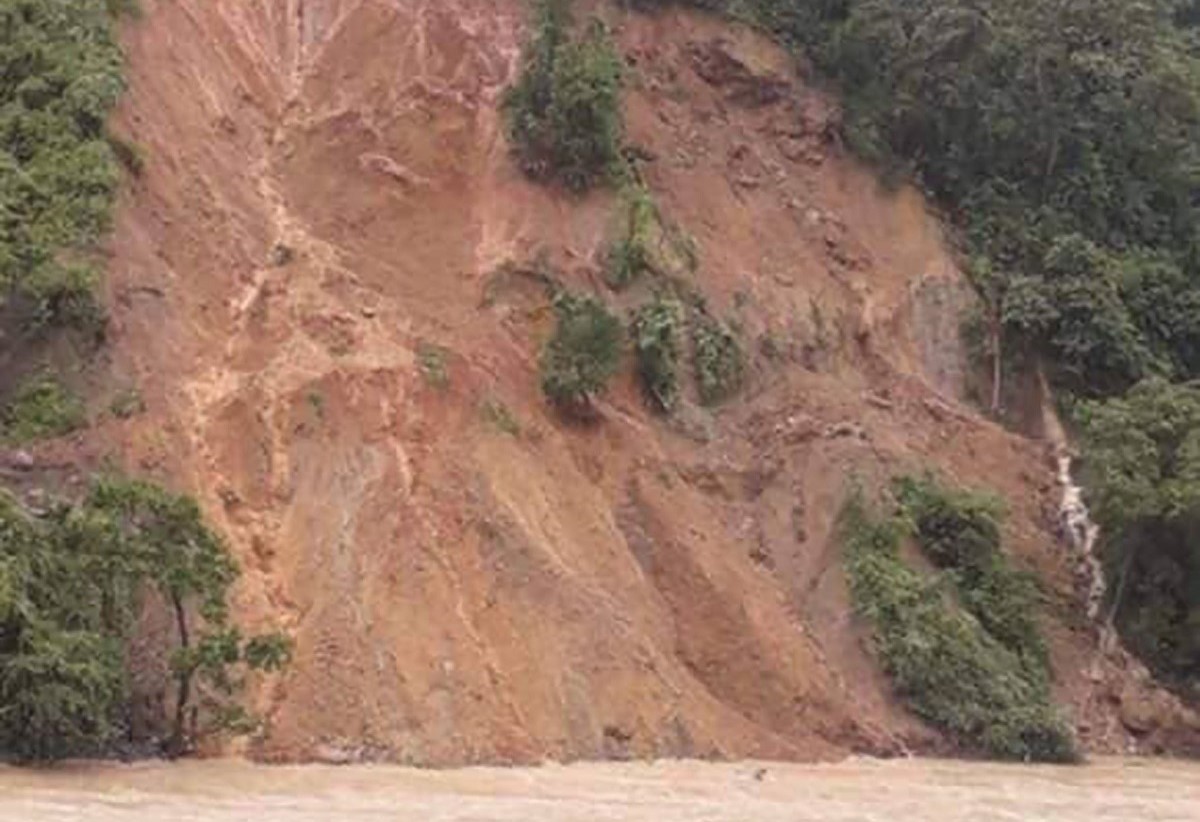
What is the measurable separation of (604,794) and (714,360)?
12.1 m

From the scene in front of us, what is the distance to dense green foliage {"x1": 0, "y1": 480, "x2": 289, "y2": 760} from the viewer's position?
18422 millimetres

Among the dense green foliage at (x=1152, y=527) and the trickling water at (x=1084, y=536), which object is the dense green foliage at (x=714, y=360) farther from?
the trickling water at (x=1084, y=536)

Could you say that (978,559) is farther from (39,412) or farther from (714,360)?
(39,412)

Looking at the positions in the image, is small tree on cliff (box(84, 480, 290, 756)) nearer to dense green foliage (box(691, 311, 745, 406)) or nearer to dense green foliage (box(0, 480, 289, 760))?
dense green foliage (box(0, 480, 289, 760))

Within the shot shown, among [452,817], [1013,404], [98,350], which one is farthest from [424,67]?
[452,817]

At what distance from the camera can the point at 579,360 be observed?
2727cm

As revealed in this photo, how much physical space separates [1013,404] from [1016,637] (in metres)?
7.23

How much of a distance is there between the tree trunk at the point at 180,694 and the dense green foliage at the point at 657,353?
10.8 m

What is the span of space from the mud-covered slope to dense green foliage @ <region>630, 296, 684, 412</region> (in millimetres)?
406

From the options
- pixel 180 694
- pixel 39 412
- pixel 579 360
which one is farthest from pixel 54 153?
pixel 180 694

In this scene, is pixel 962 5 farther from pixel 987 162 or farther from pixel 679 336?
pixel 679 336

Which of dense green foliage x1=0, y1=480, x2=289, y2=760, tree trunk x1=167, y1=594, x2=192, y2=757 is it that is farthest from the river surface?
dense green foliage x1=0, y1=480, x2=289, y2=760

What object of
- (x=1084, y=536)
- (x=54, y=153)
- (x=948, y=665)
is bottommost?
(x=948, y=665)

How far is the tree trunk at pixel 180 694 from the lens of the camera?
778 inches
